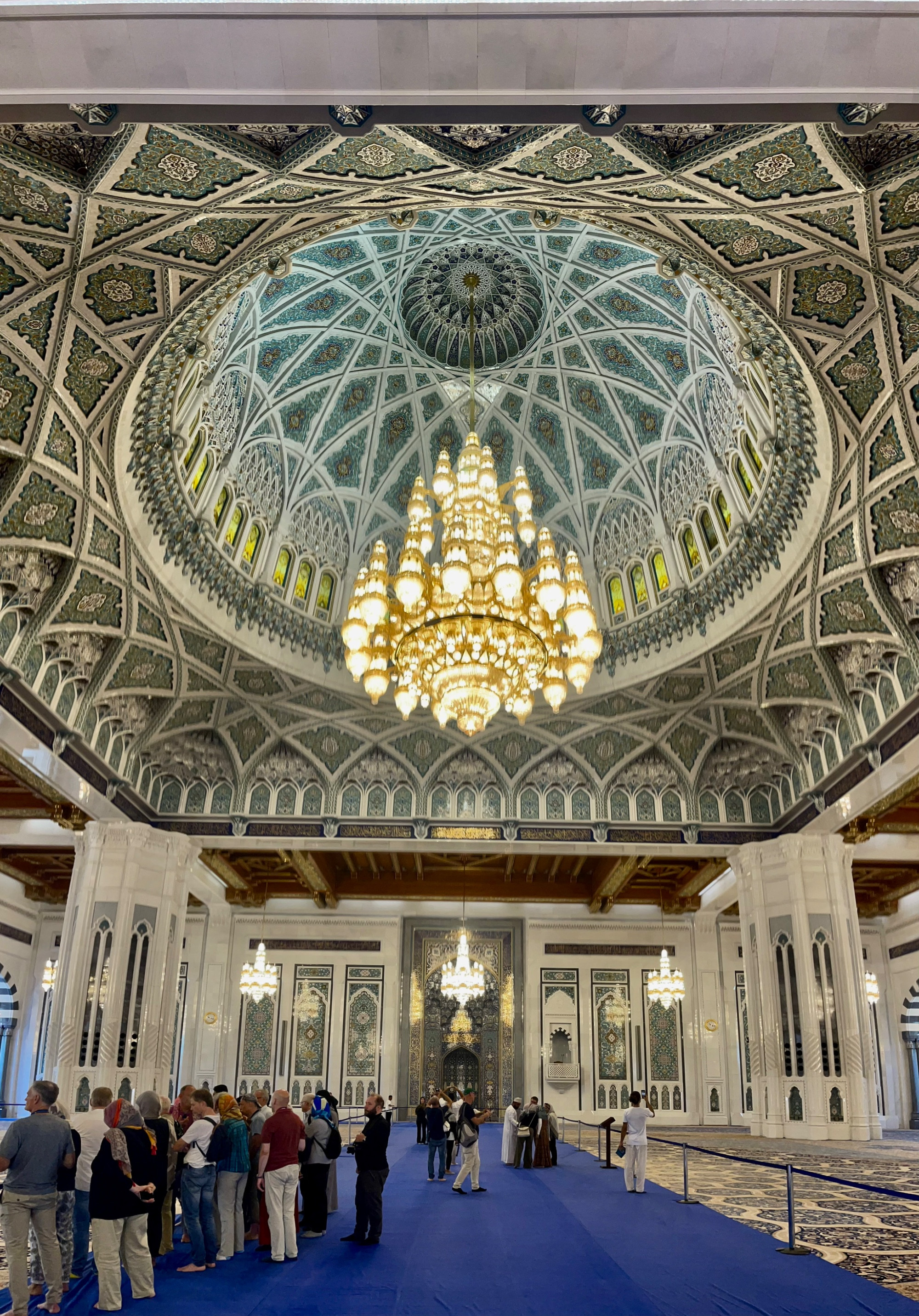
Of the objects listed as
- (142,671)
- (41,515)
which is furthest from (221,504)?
(41,515)

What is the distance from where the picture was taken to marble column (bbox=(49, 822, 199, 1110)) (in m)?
13.5

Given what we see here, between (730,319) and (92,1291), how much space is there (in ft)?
30.5

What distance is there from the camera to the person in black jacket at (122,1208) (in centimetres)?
488

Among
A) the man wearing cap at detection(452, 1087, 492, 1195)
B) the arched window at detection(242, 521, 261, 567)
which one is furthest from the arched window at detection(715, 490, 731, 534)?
the man wearing cap at detection(452, 1087, 492, 1195)

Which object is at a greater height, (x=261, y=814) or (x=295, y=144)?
(x=295, y=144)

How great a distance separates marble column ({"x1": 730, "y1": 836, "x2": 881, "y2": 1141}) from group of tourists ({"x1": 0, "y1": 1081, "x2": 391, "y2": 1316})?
325 inches

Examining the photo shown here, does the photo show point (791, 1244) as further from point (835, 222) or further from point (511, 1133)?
point (835, 222)

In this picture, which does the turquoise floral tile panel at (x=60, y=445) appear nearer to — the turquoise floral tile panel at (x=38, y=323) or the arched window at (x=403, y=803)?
the turquoise floral tile panel at (x=38, y=323)

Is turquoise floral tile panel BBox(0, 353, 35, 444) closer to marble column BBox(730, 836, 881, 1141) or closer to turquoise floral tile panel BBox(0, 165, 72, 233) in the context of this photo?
turquoise floral tile panel BBox(0, 165, 72, 233)

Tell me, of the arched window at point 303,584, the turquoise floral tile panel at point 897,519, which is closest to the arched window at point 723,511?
the turquoise floral tile panel at point 897,519

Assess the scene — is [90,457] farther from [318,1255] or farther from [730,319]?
[318,1255]

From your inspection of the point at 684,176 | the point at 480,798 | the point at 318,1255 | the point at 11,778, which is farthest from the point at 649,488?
the point at 318,1255

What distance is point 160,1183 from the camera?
5469 millimetres

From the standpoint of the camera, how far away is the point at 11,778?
13336 millimetres
